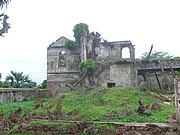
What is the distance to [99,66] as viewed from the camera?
2830 cm

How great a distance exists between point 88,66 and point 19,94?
7.50 metres

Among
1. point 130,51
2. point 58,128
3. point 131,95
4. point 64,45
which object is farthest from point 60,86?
point 58,128

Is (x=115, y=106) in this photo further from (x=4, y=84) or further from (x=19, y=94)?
(x=4, y=84)

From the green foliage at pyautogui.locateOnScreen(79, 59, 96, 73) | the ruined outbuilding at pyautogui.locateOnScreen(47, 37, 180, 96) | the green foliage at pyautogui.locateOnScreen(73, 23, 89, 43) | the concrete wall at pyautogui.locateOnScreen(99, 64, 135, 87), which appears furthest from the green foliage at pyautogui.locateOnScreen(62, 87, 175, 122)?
the green foliage at pyautogui.locateOnScreen(73, 23, 89, 43)

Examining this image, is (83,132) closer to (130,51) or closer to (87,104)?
(87,104)

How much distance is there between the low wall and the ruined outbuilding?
1596 mm

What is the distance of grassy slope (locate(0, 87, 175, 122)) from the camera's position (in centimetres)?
1290

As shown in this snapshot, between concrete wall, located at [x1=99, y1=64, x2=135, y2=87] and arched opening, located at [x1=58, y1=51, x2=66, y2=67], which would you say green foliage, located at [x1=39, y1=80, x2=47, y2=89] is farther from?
concrete wall, located at [x1=99, y1=64, x2=135, y2=87]

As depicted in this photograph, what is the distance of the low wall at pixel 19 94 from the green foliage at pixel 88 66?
5.22 metres

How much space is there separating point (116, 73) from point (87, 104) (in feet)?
35.5

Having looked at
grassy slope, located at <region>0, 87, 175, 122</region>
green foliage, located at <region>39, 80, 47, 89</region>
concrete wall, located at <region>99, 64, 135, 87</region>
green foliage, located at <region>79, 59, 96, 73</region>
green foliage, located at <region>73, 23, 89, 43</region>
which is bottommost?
grassy slope, located at <region>0, 87, 175, 122</region>

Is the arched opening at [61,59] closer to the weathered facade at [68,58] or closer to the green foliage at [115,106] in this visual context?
the weathered facade at [68,58]

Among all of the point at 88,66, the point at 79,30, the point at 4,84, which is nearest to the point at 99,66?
the point at 88,66

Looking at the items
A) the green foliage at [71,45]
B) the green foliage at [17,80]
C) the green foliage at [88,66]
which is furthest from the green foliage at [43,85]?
the green foliage at [88,66]
